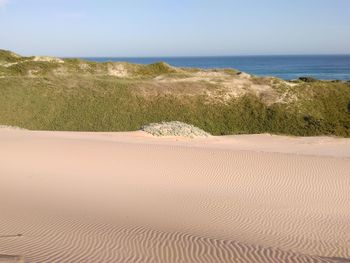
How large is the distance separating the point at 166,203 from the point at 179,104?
22542 millimetres

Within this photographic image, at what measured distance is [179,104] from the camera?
35781 mm

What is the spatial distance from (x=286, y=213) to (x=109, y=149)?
11.0 m

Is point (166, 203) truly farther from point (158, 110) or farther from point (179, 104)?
point (179, 104)

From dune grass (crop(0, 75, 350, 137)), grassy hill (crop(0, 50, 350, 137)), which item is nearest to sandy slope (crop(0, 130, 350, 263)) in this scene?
dune grass (crop(0, 75, 350, 137))

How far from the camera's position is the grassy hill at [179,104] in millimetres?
33094

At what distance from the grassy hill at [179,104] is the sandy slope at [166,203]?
9.71 meters

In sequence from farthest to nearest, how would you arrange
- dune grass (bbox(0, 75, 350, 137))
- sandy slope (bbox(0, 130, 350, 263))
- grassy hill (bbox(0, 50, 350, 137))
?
grassy hill (bbox(0, 50, 350, 137)), dune grass (bbox(0, 75, 350, 137)), sandy slope (bbox(0, 130, 350, 263))

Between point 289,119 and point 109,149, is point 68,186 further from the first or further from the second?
point 289,119

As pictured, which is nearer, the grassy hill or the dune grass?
the dune grass

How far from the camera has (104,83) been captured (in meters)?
39.1

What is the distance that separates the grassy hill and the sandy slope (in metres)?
9.71

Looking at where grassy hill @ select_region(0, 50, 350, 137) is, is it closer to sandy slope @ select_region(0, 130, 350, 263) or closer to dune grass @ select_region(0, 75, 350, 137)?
dune grass @ select_region(0, 75, 350, 137)

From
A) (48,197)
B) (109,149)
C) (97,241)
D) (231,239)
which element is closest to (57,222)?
(97,241)

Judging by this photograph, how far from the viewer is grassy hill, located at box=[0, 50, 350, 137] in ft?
109
